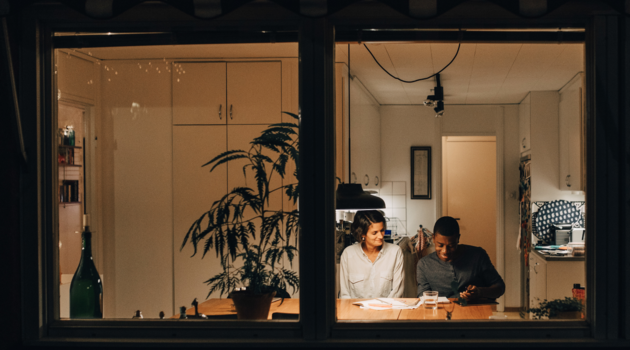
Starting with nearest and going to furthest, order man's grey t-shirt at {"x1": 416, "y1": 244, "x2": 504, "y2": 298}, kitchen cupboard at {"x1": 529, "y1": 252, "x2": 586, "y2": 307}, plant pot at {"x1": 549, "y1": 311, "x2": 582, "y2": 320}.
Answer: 1. plant pot at {"x1": 549, "y1": 311, "x2": 582, "y2": 320}
2. man's grey t-shirt at {"x1": 416, "y1": 244, "x2": 504, "y2": 298}
3. kitchen cupboard at {"x1": 529, "y1": 252, "x2": 586, "y2": 307}

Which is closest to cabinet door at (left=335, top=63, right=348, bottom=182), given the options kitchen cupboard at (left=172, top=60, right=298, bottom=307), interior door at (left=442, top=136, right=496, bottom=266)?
kitchen cupboard at (left=172, top=60, right=298, bottom=307)

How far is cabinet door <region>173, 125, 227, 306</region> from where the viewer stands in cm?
384

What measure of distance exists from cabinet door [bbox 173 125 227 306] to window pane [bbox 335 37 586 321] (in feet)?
3.25

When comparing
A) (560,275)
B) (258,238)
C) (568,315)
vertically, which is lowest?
(560,275)

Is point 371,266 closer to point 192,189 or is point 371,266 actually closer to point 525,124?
point 192,189

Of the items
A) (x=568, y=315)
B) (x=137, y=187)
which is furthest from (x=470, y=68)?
(x=568, y=315)

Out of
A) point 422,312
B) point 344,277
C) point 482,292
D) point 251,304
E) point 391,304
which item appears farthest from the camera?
point 344,277

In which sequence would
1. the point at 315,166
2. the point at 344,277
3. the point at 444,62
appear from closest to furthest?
the point at 315,166 → the point at 344,277 → the point at 444,62

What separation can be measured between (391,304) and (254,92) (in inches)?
74.6

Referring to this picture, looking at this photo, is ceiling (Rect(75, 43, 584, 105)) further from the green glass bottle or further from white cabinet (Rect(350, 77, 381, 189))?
the green glass bottle

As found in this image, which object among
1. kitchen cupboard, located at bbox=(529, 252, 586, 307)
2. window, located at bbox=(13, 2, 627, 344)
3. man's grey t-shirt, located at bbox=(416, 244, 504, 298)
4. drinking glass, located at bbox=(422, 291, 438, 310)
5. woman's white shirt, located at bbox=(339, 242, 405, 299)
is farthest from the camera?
kitchen cupboard, located at bbox=(529, 252, 586, 307)

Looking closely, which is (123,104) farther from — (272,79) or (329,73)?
(329,73)

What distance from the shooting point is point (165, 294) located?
388cm

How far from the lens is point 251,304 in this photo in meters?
1.77
